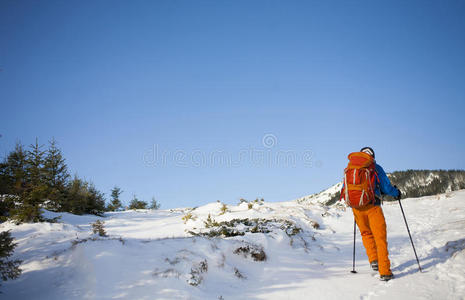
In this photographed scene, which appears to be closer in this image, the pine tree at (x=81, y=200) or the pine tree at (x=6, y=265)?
the pine tree at (x=6, y=265)

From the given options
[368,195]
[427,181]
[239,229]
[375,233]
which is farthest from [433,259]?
[427,181]

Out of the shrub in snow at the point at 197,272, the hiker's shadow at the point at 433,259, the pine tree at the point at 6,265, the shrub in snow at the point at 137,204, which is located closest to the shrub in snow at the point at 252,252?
the shrub in snow at the point at 197,272

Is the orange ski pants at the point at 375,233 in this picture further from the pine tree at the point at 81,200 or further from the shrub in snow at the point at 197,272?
the pine tree at the point at 81,200

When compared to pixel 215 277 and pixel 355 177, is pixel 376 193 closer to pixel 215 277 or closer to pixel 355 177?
pixel 355 177

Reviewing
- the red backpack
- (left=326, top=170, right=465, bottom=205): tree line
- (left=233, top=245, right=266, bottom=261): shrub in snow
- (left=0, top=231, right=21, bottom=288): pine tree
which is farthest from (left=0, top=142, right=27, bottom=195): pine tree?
(left=326, top=170, right=465, bottom=205): tree line

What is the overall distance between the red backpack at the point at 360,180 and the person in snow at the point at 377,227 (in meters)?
0.17

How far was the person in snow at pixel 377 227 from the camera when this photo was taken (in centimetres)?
444

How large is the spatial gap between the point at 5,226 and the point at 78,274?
575 centimetres

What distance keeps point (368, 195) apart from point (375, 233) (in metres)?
0.73

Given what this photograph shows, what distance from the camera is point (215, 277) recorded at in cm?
414

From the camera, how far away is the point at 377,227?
4.66m

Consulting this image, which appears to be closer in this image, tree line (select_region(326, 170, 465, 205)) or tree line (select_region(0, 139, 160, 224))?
tree line (select_region(0, 139, 160, 224))

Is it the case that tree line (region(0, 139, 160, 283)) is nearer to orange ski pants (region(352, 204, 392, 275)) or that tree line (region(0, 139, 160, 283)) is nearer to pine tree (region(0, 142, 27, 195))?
pine tree (region(0, 142, 27, 195))

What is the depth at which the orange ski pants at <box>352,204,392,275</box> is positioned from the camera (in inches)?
174
